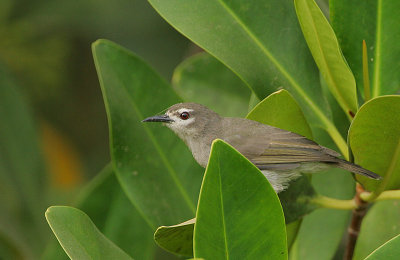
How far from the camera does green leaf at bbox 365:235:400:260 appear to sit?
7.45 feet

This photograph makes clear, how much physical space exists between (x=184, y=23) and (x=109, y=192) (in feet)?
3.24

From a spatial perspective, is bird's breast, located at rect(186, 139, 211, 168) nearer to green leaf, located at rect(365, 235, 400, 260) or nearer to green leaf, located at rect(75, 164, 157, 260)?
green leaf, located at rect(75, 164, 157, 260)

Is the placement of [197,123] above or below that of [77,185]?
above

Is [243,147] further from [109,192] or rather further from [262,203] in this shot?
[262,203]

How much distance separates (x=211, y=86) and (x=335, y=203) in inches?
49.7

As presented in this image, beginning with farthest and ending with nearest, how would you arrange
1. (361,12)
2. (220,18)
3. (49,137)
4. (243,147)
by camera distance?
(49,137) → (243,147) → (220,18) → (361,12)

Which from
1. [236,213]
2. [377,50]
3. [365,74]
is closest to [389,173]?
[365,74]

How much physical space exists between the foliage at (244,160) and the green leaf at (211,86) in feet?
1.84

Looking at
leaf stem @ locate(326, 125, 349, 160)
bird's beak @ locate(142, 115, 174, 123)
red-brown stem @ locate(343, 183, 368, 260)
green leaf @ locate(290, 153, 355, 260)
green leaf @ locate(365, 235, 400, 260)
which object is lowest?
green leaf @ locate(290, 153, 355, 260)

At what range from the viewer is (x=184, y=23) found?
2.96 m

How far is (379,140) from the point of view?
2623 mm

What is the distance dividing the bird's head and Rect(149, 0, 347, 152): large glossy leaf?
58 cm

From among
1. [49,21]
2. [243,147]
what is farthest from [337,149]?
[49,21]

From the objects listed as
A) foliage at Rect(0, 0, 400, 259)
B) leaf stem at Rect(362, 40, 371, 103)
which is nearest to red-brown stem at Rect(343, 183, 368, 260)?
foliage at Rect(0, 0, 400, 259)
